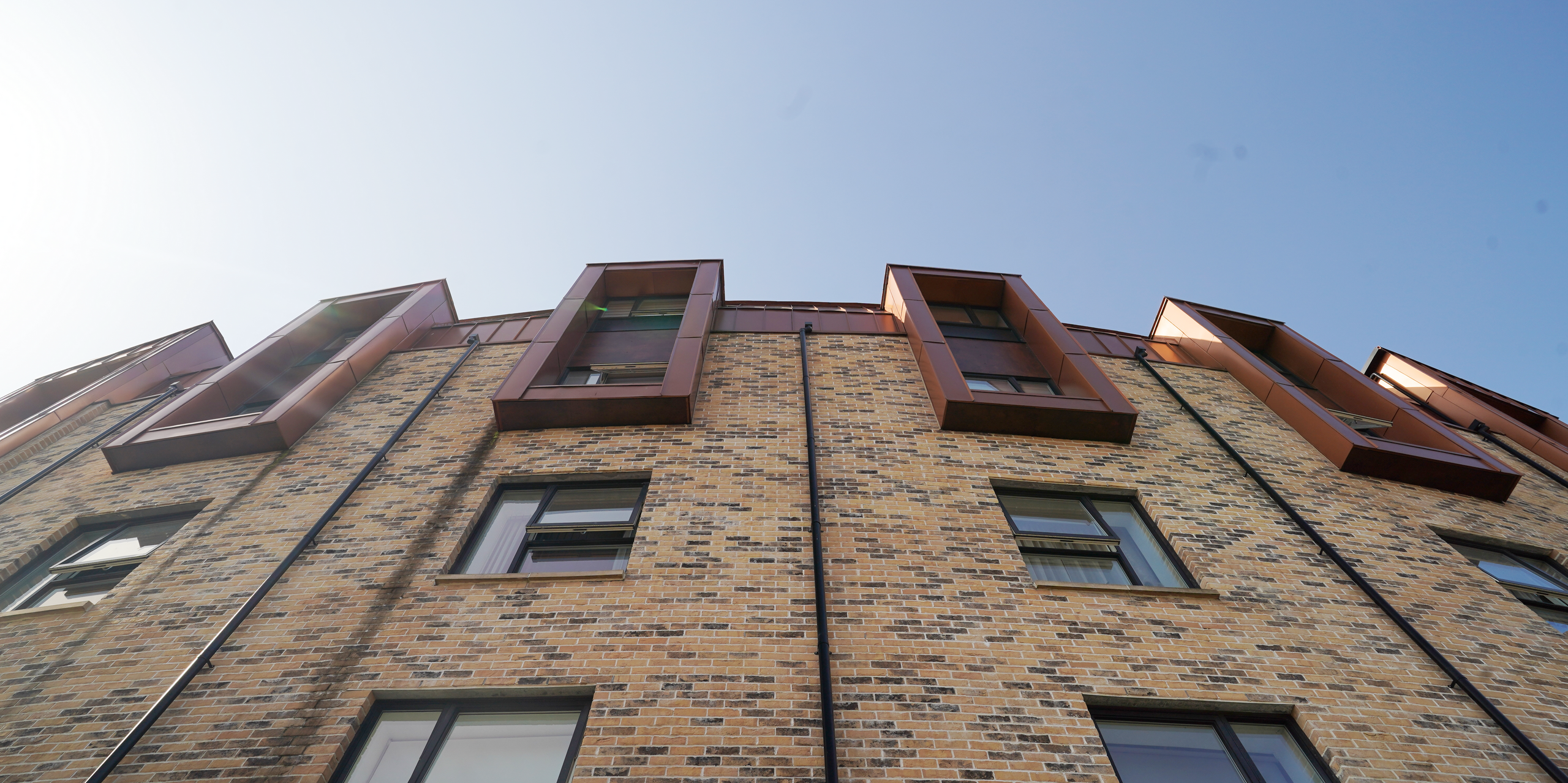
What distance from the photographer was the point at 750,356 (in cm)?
1188

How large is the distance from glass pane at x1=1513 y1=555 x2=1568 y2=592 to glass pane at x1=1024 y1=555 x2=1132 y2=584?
6455 millimetres

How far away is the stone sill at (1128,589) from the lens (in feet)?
24.3

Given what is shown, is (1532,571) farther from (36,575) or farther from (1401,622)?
(36,575)

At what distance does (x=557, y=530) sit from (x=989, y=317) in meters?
9.56

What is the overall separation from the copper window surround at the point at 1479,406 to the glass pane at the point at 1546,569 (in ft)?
12.9

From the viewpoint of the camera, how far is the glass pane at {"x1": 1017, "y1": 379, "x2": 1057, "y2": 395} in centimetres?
1191

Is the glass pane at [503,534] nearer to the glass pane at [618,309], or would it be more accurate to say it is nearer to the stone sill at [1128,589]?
the glass pane at [618,309]

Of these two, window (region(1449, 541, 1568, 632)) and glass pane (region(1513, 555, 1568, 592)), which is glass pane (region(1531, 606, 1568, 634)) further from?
glass pane (region(1513, 555, 1568, 592))

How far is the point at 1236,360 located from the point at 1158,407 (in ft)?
9.34

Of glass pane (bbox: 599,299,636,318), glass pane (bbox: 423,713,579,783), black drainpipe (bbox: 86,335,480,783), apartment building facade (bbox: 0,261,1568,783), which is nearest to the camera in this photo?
black drainpipe (bbox: 86,335,480,783)

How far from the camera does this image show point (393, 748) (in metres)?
6.02

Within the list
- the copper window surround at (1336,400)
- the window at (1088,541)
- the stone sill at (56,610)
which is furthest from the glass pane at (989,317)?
the stone sill at (56,610)

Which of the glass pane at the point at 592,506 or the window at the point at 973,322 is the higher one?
the window at the point at 973,322

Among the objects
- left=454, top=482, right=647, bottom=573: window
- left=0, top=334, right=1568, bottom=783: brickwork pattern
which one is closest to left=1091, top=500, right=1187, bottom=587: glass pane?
left=0, top=334, right=1568, bottom=783: brickwork pattern
